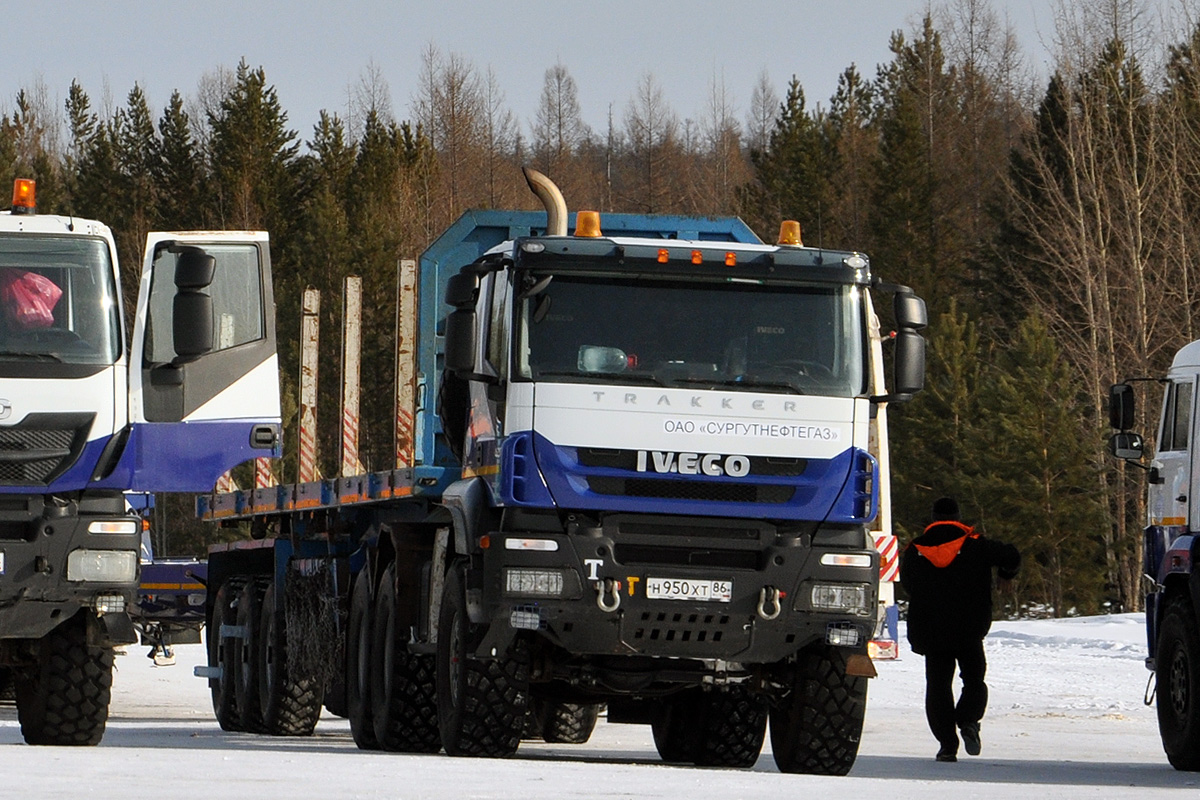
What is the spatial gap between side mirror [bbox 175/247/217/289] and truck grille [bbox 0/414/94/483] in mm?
940

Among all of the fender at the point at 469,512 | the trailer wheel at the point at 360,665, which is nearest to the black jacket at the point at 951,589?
the fender at the point at 469,512

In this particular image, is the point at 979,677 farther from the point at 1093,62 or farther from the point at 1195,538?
the point at 1093,62

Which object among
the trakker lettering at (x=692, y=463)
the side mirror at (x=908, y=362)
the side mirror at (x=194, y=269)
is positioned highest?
the side mirror at (x=194, y=269)

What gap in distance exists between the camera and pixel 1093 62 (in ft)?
155

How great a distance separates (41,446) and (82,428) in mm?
241

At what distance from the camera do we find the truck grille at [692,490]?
11086 millimetres

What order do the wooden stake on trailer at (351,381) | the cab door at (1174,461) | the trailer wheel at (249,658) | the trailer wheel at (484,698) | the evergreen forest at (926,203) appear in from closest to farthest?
the trailer wheel at (484,698), the cab door at (1174,461), the wooden stake on trailer at (351,381), the trailer wheel at (249,658), the evergreen forest at (926,203)

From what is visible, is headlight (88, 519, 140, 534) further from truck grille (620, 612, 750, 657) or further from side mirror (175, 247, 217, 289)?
truck grille (620, 612, 750, 657)

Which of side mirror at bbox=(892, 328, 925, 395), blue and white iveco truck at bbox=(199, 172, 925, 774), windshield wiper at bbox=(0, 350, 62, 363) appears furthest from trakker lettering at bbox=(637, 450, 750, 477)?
windshield wiper at bbox=(0, 350, 62, 363)

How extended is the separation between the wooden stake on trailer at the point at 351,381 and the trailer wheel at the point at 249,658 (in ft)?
4.49

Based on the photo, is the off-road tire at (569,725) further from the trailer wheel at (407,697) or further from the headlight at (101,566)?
the headlight at (101,566)

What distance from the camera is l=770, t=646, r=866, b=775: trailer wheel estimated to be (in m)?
11.7

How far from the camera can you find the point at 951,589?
44.8ft

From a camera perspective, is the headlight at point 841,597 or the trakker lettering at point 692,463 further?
the headlight at point 841,597
